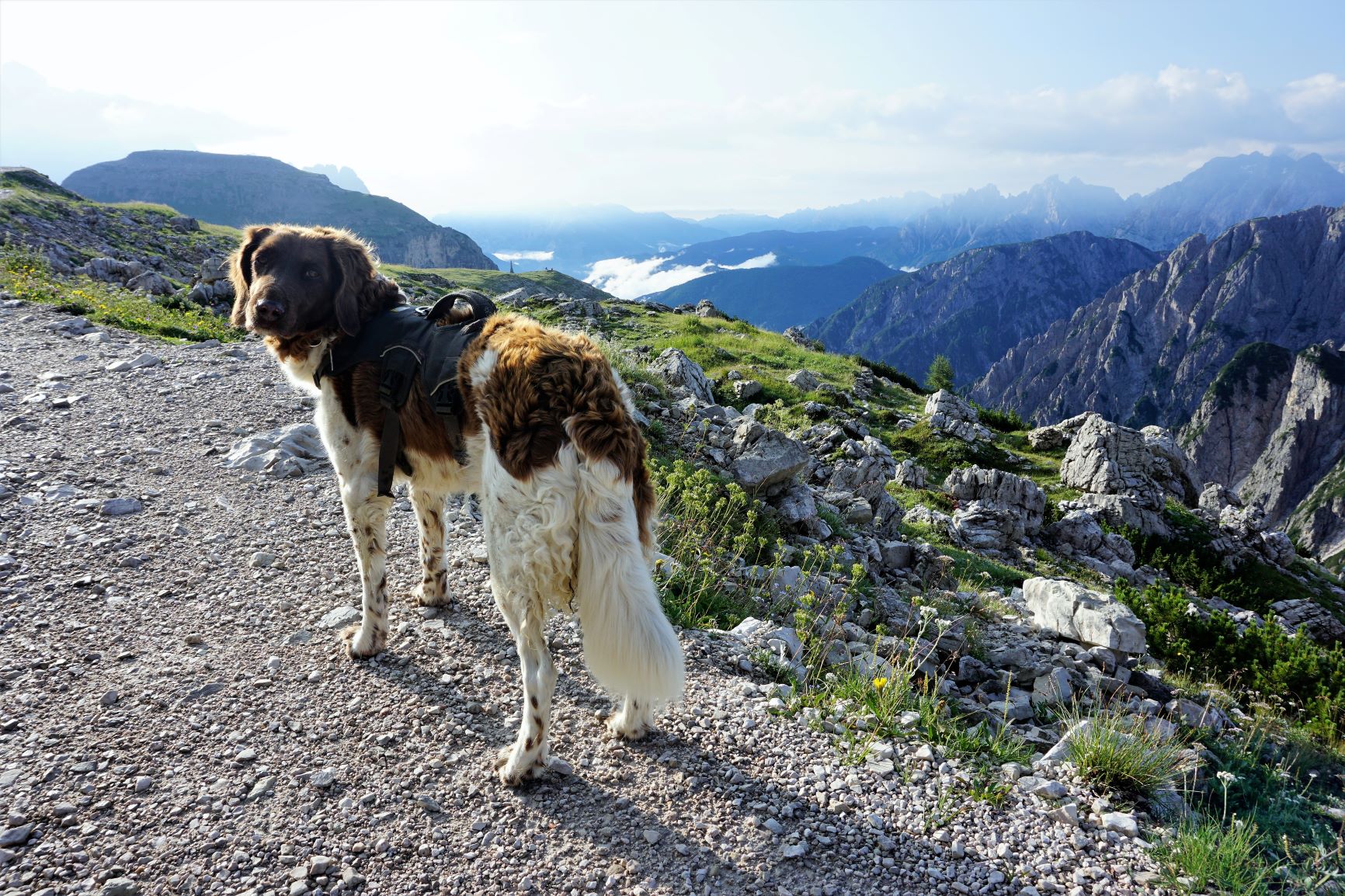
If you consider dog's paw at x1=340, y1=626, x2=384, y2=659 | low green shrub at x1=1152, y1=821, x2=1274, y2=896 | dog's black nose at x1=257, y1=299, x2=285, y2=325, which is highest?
dog's black nose at x1=257, y1=299, x2=285, y2=325

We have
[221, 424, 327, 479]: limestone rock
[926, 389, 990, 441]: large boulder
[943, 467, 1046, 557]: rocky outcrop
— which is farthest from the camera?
[926, 389, 990, 441]: large boulder

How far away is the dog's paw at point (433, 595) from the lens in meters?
5.90

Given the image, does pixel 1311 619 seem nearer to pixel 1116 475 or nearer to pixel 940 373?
pixel 1116 475

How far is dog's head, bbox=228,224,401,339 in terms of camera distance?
4.90 metres

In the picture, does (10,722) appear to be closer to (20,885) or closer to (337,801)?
(20,885)

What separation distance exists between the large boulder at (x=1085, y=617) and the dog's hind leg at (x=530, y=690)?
628cm

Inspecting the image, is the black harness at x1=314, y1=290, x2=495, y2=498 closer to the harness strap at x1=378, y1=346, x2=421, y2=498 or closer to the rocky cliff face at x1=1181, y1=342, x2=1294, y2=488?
the harness strap at x1=378, y1=346, x2=421, y2=498

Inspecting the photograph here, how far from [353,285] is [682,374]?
437 inches

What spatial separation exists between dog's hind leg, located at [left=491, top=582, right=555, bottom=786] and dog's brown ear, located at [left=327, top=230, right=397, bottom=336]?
8.08 ft

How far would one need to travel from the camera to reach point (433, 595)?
5930 millimetres

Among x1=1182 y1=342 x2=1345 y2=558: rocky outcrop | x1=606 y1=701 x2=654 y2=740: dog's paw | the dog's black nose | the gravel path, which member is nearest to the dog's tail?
x1=606 y1=701 x2=654 y2=740: dog's paw

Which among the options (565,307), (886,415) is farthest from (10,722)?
(565,307)

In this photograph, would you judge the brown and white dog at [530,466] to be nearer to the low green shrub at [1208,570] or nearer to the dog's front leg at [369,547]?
the dog's front leg at [369,547]

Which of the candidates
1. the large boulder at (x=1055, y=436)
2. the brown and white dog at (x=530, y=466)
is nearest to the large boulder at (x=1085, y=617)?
the brown and white dog at (x=530, y=466)
